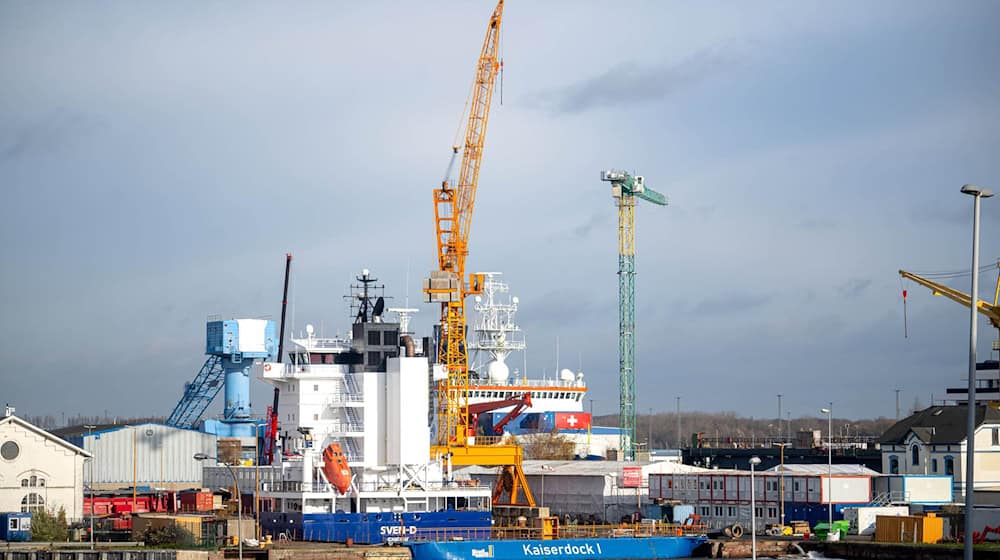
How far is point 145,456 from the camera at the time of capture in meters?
104

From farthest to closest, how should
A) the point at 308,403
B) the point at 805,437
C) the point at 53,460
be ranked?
1. the point at 805,437
2. the point at 53,460
3. the point at 308,403

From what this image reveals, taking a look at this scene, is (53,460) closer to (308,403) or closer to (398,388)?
(308,403)

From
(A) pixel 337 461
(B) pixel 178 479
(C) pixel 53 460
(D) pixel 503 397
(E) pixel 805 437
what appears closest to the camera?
(A) pixel 337 461

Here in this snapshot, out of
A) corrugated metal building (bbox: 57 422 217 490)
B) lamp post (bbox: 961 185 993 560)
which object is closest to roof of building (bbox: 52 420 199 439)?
corrugated metal building (bbox: 57 422 217 490)

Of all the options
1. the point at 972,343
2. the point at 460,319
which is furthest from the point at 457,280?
the point at 972,343

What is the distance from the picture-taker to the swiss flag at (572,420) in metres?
121

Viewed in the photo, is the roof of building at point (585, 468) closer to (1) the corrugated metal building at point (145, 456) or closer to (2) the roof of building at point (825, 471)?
(2) the roof of building at point (825, 471)

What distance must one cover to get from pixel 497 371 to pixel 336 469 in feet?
192

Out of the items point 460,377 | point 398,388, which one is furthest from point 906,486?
point 398,388

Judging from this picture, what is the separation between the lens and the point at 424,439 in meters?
66.8

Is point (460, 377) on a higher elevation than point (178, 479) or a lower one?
higher

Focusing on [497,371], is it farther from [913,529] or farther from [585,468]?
[913,529]

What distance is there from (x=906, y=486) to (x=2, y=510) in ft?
171

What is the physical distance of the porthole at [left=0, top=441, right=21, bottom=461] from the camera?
7212 cm
